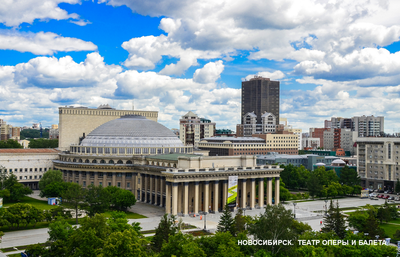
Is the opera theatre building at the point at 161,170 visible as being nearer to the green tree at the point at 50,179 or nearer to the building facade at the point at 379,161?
the green tree at the point at 50,179

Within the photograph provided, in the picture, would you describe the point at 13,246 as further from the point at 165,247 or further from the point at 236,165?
the point at 236,165

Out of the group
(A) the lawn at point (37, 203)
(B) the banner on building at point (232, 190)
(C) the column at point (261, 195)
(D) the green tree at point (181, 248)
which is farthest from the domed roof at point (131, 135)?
(D) the green tree at point (181, 248)

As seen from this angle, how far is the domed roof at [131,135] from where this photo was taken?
13550 cm

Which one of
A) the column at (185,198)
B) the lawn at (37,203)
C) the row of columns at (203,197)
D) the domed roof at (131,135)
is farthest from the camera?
the domed roof at (131,135)

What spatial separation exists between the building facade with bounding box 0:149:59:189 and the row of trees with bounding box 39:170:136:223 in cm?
2012

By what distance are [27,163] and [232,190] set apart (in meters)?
73.2

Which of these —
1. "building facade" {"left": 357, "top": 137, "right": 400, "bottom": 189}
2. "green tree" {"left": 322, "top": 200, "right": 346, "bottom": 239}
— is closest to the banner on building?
"green tree" {"left": 322, "top": 200, "right": 346, "bottom": 239}

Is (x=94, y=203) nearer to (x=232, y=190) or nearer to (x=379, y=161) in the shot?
(x=232, y=190)

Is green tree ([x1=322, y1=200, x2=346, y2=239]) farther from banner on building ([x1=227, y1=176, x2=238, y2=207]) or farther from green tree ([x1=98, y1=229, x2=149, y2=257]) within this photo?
green tree ([x1=98, y1=229, x2=149, y2=257])

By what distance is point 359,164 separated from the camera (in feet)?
503

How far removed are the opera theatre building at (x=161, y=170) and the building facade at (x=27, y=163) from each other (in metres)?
5.97

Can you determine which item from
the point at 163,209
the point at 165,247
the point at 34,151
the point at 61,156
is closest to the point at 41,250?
the point at 165,247

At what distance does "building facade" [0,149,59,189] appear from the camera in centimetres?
13500

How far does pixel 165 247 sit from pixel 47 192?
64725 mm
